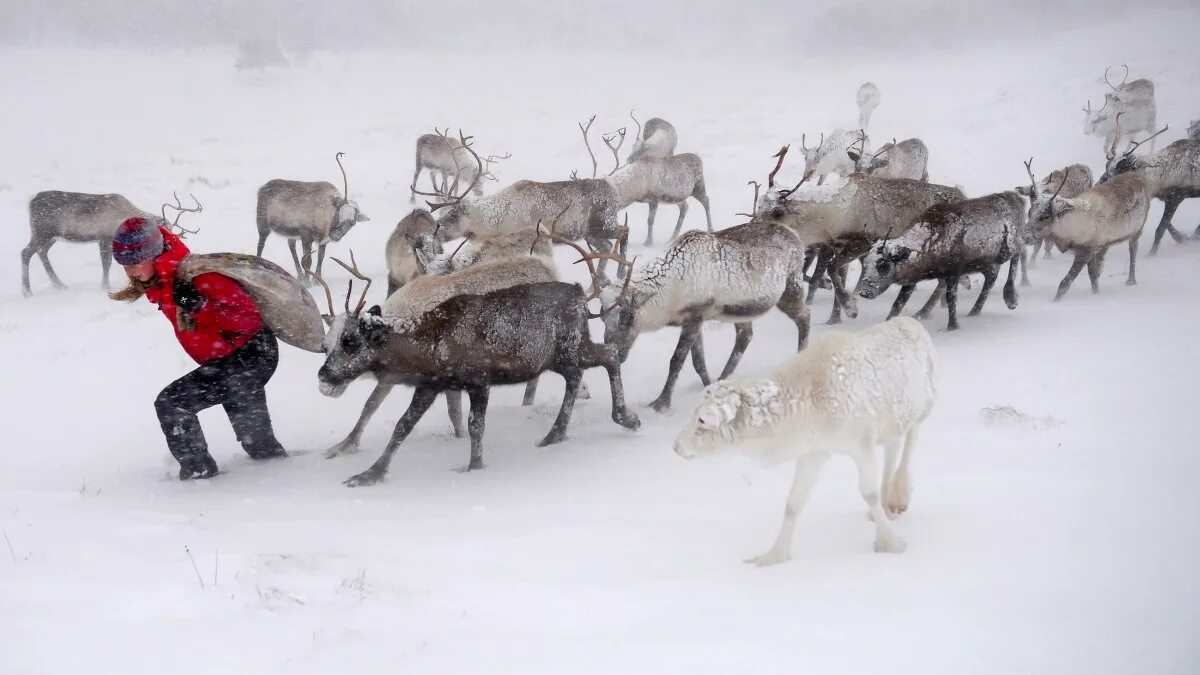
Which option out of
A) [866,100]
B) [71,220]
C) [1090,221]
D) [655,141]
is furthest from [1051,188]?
[71,220]

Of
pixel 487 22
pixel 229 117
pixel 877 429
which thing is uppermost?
pixel 487 22

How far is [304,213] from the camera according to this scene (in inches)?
492

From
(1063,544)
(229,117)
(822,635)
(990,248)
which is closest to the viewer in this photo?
(822,635)

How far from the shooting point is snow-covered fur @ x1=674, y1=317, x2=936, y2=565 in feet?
13.1

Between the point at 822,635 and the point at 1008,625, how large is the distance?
786mm

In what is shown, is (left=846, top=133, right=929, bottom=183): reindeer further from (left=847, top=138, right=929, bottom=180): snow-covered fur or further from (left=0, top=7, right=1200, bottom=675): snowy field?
(left=0, top=7, right=1200, bottom=675): snowy field

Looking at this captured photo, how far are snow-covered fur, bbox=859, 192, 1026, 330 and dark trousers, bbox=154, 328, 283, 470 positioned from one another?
6099 millimetres

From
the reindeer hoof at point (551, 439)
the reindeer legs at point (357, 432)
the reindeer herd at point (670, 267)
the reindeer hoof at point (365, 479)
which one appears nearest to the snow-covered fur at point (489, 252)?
the reindeer herd at point (670, 267)

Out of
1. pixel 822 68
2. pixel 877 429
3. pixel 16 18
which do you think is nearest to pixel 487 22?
pixel 822 68

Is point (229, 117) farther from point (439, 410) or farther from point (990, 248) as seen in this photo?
point (990, 248)

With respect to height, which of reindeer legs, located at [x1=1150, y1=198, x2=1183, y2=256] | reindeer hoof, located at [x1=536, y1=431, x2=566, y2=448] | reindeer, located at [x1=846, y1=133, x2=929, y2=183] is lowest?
reindeer hoof, located at [x1=536, y1=431, x2=566, y2=448]

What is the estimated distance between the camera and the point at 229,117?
89.1 ft

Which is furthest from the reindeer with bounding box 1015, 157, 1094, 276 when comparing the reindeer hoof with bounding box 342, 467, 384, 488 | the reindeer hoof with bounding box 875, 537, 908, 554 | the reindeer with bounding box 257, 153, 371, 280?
the reindeer with bounding box 257, 153, 371, 280

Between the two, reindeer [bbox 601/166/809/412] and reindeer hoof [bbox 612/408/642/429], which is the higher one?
reindeer [bbox 601/166/809/412]
